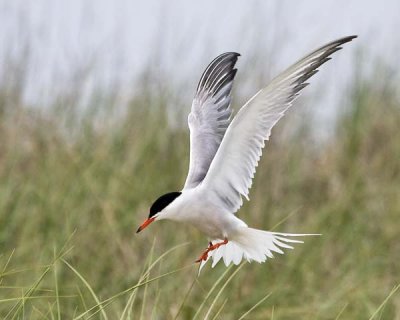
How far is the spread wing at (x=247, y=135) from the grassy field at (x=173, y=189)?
1.85 meters

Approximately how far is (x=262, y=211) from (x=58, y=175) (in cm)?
124

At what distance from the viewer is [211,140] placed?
3654 millimetres

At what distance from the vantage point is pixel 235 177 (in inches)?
125

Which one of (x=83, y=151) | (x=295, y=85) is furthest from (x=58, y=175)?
(x=295, y=85)

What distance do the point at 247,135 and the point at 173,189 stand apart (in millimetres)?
3657

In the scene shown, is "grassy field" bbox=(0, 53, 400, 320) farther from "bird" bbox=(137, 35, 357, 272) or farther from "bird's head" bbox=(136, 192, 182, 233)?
"bird's head" bbox=(136, 192, 182, 233)

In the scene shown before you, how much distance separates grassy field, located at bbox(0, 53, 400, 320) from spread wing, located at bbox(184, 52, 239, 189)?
138 cm

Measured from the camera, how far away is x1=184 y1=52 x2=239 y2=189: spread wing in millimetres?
3492

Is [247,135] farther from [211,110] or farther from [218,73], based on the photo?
[211,110]

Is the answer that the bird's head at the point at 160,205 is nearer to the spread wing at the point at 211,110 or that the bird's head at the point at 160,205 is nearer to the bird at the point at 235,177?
the bird at the point at 235,177

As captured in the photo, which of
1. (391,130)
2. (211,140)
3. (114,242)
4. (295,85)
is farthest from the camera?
(391,130)

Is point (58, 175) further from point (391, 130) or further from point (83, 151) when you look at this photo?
point (391, 130)

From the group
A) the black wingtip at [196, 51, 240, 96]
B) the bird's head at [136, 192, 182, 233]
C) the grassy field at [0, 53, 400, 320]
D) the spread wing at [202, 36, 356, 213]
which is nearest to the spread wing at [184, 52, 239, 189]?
the black wingtip at [196, 51, 240, 96]

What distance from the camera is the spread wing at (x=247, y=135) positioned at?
3029 millimetres
